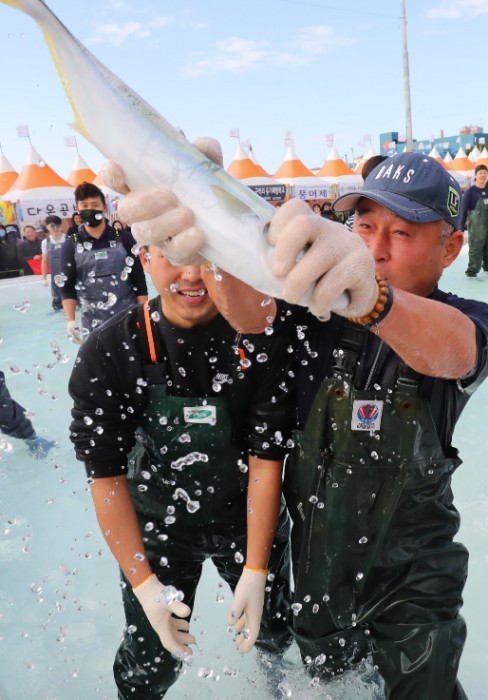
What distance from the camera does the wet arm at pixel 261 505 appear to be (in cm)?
157

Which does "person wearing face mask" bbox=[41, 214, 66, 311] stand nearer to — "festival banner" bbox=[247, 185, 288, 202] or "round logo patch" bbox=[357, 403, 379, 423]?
"round logo patch" bbox=[357, 403, 379, 423]

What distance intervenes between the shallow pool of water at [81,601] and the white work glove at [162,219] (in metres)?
1.81

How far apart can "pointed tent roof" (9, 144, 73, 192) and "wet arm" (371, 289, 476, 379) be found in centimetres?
1342

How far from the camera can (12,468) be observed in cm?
383

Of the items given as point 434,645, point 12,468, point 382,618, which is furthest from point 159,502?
point 12,468

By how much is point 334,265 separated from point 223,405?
0.80 m

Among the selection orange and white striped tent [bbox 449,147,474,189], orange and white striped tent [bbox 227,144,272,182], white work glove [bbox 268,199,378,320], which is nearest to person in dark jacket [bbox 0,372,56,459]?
white work glove [bbox 268,199,378,320]

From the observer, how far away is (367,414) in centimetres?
138

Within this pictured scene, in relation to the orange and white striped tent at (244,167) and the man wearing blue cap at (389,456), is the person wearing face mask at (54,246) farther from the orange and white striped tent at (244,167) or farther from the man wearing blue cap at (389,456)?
the orange and white striped tent at (244,167)

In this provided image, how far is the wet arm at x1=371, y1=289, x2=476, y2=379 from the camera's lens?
1041 mm

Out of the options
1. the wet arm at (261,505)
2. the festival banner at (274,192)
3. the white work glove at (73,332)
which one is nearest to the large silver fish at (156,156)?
the wet arm at (261,505)

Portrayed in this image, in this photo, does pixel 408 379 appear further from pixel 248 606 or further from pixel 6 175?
pixel 6 175

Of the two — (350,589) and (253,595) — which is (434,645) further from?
(253,595)

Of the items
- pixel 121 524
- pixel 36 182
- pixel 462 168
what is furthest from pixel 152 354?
pixel 462 168
